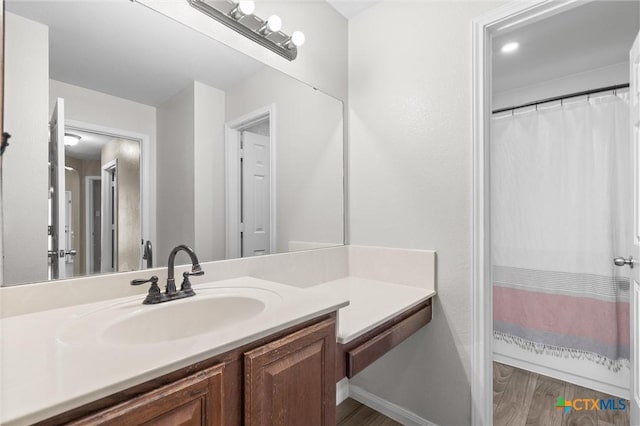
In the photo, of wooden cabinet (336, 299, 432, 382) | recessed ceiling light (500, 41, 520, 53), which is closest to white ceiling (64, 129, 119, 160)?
wooden cabinet (336, 299, 432, 382)

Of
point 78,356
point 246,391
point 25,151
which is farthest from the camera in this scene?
point 25,151

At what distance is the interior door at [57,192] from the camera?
35.5 inches

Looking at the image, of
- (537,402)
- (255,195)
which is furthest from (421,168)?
(537,402)

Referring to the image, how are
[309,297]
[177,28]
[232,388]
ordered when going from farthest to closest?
[177,28]
[309,297]
[232,388]

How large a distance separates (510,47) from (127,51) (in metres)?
2.39

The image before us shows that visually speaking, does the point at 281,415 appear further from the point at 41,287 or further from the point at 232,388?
the point at 41,287

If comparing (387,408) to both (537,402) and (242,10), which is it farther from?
(242,10)

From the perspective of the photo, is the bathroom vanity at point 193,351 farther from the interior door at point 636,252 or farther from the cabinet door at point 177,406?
the interior door at point 636,252

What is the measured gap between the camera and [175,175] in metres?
1.17

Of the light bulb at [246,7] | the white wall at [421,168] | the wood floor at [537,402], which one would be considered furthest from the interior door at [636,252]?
the light bulb at [246,7]

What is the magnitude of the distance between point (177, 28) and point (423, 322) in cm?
168

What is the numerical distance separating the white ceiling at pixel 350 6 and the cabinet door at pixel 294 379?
1.81 metres

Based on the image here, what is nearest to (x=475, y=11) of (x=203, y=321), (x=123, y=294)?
(x=203, y=321)

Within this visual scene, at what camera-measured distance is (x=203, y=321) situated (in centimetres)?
99
